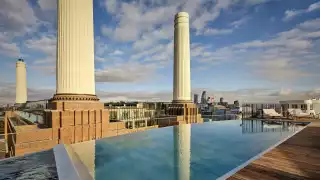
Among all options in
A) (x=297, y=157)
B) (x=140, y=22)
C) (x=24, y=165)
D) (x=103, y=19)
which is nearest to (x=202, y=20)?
(x=140, y=22)

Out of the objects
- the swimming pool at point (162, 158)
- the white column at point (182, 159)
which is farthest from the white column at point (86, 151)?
the white column at point (182, 159)

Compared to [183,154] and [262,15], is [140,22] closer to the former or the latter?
[262,15]

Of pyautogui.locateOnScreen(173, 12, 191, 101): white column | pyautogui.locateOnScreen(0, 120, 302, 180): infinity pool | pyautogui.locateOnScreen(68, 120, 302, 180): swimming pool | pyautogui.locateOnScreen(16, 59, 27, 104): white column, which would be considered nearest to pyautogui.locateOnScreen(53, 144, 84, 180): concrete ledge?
pyautogui.locateOnScreen(0, 120, 302, 180): infinity pool

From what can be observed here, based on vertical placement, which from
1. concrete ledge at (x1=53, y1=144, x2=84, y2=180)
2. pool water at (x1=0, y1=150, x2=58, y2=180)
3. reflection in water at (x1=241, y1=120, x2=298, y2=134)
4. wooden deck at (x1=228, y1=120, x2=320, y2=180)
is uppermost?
concrete ledge at (x1=53, y1=144, x2=84, y2=180)

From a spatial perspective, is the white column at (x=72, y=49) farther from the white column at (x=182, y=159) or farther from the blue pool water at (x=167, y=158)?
the white column at (x=182, y=159)

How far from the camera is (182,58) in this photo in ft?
40.0

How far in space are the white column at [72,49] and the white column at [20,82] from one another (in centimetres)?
2346

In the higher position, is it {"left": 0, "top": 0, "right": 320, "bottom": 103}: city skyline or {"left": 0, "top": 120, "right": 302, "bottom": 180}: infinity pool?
{"left": 0, "top": 0, "right": 320, "bottom": 103}: city skyline

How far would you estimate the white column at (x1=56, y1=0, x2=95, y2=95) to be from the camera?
7137 mm

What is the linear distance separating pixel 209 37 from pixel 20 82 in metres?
26.7

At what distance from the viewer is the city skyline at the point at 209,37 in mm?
10438

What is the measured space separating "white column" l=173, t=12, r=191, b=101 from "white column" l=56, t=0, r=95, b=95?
21.3ft

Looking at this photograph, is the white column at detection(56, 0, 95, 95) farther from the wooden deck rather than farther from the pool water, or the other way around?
the wooden deck

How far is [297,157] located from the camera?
289cm
